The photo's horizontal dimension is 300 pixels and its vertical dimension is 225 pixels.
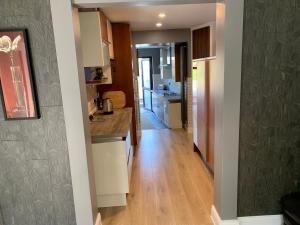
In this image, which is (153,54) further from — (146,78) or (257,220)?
(257,220)

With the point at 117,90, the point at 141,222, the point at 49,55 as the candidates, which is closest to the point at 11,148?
the point at 49,55

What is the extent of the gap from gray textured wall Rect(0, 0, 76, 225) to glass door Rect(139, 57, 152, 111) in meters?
6.78

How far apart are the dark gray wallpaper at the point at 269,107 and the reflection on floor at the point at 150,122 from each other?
4.17m

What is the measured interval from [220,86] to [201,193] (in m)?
1.48

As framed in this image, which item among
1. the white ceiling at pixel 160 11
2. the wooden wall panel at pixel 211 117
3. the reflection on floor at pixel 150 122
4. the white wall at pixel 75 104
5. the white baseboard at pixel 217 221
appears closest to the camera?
the white wall at pixel 75 104

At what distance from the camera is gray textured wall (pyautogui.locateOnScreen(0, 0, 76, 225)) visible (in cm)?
171

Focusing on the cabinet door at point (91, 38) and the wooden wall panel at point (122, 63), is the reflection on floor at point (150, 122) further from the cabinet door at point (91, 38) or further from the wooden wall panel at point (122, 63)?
the cabinet door at point (91, 38)

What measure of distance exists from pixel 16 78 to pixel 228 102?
1.64m

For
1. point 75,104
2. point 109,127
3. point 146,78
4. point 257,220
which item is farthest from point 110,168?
point 146,78

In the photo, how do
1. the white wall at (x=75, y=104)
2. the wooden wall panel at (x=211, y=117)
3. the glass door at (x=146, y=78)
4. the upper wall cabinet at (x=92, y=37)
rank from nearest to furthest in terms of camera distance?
1. the white wall at (x=75, y=104)
2. the upper wall cabinet at (x=92, y=37)
3. the wooden wall panel at (x=211, y=117)
4. the glass door at (x=146, y=78)

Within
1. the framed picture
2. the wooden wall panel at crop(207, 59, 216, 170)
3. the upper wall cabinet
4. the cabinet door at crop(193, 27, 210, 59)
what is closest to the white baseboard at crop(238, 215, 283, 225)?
the wooden wall panel at crop(207, 59, 216, 170)

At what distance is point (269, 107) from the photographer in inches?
75.9

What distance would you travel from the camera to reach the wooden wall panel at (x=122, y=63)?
13.5 ft

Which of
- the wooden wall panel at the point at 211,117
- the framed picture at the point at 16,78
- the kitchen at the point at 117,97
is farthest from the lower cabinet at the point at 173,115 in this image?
the framed picture at the point at 16,78
